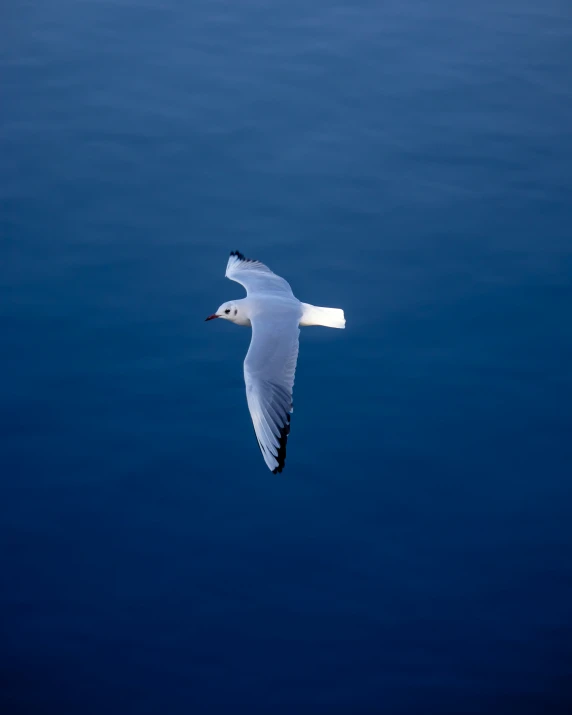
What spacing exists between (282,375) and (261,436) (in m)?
0.55

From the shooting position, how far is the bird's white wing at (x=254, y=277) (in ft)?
26.0

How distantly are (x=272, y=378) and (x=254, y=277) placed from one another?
5.96ft

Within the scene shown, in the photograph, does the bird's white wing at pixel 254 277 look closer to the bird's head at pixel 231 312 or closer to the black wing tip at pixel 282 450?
the bird's head at pixel 231 312

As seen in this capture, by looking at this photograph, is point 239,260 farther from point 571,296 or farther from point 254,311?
point 571,296

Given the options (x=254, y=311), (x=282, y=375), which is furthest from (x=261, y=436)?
(x=254, y=311)

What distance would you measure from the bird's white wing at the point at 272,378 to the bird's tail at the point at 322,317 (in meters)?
0.09

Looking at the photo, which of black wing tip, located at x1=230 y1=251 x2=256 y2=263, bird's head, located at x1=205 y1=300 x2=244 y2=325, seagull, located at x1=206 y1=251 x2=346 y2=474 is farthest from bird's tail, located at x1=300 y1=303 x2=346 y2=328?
black wing tip, located at x1=230 y1=251 x2=256 y2=263

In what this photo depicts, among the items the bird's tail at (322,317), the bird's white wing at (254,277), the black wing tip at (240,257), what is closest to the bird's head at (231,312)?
the bird's white wing at (254,277)

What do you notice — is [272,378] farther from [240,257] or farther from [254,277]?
[240,257]

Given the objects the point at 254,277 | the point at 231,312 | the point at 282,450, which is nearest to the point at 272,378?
the point at 282,450

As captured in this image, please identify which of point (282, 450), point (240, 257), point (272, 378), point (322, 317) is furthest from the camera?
point (240, 257)

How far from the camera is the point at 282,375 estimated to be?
6684 mm

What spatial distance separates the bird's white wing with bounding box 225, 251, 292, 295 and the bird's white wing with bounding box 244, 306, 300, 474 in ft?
2.11

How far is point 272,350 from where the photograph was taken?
6.85m
